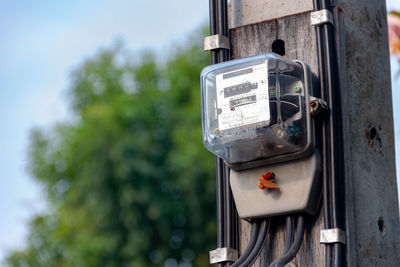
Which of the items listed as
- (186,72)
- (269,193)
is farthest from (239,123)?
(186,72)

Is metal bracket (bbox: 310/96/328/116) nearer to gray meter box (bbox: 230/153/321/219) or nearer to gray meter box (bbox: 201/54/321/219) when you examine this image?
gray meter box (bbox: 201/54/321/219)

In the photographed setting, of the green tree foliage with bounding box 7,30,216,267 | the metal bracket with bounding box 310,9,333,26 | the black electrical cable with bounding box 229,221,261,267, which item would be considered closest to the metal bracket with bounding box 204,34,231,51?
the metal bracket with bounding box 310,9,333,26

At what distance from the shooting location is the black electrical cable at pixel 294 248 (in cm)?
219

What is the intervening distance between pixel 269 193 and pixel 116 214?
17.9 m

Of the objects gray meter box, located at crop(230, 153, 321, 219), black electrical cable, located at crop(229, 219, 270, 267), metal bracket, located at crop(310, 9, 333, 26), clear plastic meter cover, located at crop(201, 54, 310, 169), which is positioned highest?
metal bracket, located at crop(310, 9, 333, 26)

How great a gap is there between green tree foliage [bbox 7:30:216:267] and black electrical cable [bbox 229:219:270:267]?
55.9ft

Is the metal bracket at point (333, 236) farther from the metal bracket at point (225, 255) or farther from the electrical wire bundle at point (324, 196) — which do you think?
the metal bracket at point (225, 255)

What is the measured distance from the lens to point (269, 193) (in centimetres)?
237

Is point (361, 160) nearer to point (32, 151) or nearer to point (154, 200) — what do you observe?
point (154, 200)

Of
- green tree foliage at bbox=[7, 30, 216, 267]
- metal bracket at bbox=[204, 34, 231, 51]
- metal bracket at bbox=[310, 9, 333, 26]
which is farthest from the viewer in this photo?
green tree foliage at bbox=[7, 30, 216, 267]

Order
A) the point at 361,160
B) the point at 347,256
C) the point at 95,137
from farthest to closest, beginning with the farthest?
1. the point at 95,137
2. the point at 361,160
3. the point at 347,256

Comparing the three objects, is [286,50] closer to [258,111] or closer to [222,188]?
[258,111]

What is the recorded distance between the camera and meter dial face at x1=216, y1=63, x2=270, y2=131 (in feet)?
7.52

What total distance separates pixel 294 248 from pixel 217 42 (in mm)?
696
